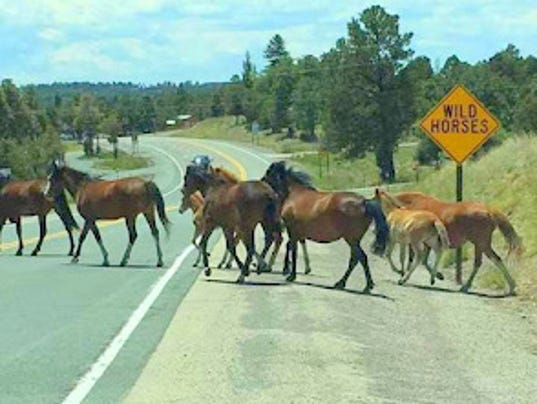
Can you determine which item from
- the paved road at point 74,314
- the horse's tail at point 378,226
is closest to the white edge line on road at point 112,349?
the paved road at point 74,314

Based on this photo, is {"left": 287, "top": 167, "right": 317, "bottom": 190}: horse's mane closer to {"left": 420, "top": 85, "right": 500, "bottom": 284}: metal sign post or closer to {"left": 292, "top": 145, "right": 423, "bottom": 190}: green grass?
{"left": 420, "top": 85, "right": 500, "bottom": 284}: metal sign post

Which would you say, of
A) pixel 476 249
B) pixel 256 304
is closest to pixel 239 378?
pixel 256 304

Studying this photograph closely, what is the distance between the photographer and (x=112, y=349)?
38.7 feet

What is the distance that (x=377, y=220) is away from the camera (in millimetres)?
17438

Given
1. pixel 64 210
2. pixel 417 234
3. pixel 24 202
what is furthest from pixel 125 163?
pixel 417 234

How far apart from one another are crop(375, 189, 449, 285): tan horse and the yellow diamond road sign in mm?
1924

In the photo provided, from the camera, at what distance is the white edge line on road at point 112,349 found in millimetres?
9633

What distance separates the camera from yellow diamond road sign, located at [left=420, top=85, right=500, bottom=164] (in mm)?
20906

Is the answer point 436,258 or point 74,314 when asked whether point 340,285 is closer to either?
point 436,258

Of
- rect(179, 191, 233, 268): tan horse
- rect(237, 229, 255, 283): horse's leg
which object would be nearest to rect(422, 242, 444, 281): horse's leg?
rect(237, 229, 255, 283): horse's leg

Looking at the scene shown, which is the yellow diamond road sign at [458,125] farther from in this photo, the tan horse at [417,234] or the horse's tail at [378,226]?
the horse's tail at [378,226]

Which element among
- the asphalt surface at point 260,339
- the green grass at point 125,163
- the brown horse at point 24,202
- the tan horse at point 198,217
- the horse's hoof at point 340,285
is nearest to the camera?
the asphalt surface at point 260,339

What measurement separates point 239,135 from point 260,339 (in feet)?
491

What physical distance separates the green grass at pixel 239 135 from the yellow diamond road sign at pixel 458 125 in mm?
99466
